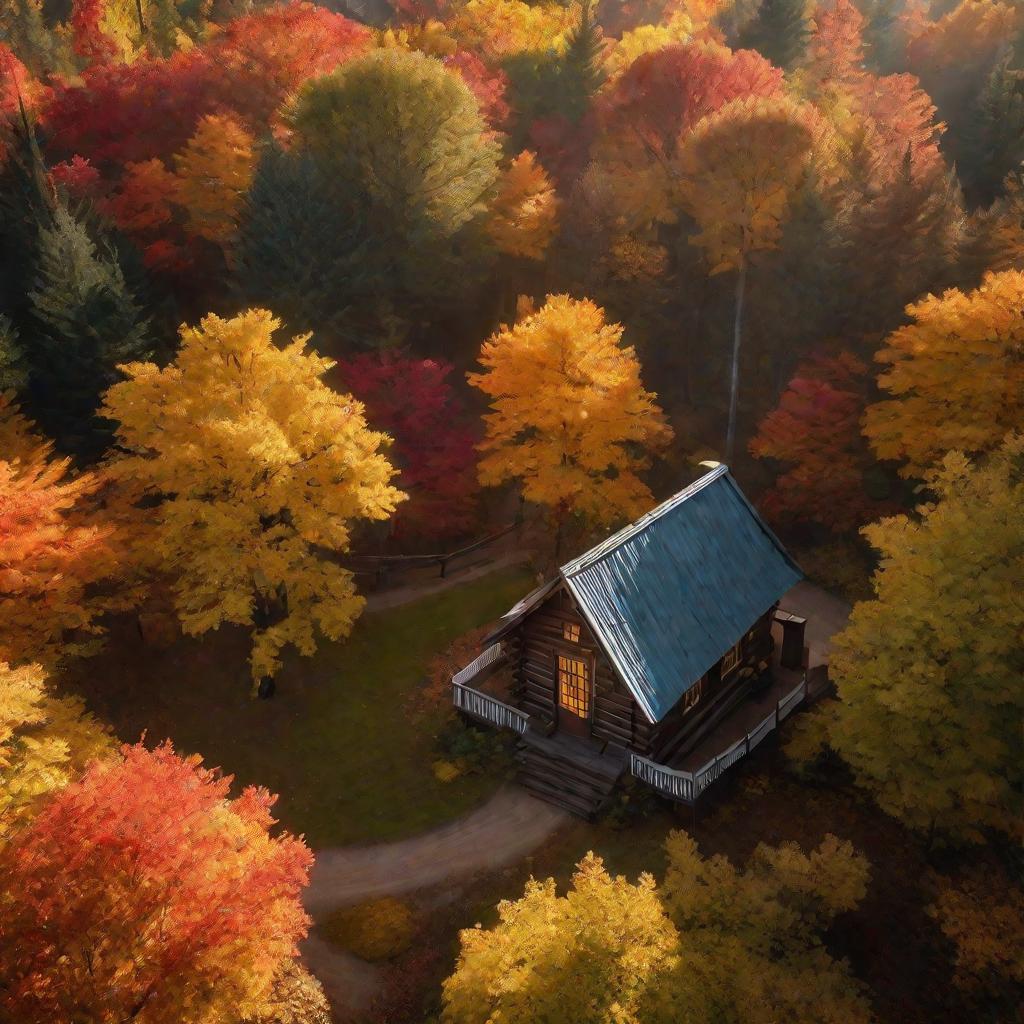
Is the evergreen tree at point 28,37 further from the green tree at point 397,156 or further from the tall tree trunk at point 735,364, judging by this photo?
the tall tree trunk at point 735,364

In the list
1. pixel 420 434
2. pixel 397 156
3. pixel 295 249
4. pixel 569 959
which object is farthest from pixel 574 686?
pixel 397 156

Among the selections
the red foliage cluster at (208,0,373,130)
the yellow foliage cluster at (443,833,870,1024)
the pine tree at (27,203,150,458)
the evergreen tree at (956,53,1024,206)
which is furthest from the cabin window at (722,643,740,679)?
the red foliage cluster at (208,0,373,130)

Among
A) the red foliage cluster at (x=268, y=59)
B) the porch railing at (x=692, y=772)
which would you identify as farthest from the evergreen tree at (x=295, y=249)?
the porch railing at (x=692, y=772)

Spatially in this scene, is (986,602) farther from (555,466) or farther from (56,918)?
(56,918)

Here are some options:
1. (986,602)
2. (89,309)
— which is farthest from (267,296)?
(986,602)

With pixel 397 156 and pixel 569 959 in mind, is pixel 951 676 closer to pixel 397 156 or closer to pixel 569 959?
pixel 569 959
